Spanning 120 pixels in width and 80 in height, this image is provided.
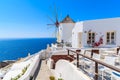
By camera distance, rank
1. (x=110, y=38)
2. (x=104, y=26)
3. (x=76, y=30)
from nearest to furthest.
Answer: (x=104, y=26), (x=110, y=38), (x=76, y=30)

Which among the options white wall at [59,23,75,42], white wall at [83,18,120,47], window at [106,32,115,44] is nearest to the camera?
white wall at [83,18,120,47]

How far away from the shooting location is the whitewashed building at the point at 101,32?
16359mm

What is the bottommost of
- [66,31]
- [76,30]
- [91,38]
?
[91,38]

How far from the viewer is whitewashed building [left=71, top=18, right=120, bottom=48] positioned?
1636cm

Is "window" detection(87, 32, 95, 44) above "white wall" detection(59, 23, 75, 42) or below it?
below

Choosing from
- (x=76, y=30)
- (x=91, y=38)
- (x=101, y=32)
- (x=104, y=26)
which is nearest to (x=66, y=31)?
(x=76, y=30)

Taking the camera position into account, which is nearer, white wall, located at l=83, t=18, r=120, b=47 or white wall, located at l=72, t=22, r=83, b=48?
white wall, located at l=83, t=18, r=120, b=47

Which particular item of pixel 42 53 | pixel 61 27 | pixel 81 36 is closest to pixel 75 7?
pixel 61 27

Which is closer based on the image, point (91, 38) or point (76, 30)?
point (91, 38)

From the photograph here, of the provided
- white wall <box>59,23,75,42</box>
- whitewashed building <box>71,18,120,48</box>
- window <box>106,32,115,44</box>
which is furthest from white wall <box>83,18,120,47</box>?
white wall <box>59,23,75,42</box>

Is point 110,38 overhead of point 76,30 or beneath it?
beneath

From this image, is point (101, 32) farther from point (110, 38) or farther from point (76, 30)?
point (76, 30)

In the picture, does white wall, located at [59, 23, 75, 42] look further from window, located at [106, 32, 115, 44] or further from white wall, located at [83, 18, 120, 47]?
window, located at [106, 32, 115, 44]

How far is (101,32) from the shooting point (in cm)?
1664
